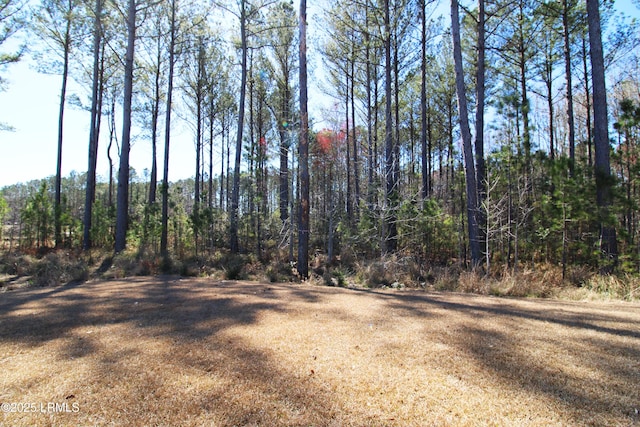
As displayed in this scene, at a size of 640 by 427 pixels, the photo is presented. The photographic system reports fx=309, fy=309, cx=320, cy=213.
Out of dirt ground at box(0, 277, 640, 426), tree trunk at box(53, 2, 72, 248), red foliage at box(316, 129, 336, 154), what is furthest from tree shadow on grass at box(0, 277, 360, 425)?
red foliage at box(316, 129, 336, 154)

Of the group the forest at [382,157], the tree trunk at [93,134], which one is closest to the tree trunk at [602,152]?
the forest at [382,157]

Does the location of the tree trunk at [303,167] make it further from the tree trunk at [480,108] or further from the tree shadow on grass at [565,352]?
the tree trunk at [480,108]

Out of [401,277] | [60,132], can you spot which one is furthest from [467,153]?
[60,132]

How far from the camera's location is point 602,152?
7398 millimetres

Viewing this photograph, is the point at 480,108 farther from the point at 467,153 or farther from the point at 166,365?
the point at 166,365

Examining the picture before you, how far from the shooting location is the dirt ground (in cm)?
171

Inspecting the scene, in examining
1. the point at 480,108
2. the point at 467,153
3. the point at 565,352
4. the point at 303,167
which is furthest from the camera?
the point at 480,108

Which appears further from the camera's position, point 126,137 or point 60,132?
point 60,132

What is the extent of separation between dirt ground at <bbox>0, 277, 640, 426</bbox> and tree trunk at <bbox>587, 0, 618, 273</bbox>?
4.40 meters

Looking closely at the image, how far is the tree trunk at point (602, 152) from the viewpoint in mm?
6902

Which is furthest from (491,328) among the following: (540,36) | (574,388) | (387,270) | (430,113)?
(430,113)

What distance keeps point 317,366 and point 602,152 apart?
29.2 feet

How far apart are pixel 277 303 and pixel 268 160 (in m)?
9.95

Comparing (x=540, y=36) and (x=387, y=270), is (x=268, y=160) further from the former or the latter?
(x=540, y=36)
